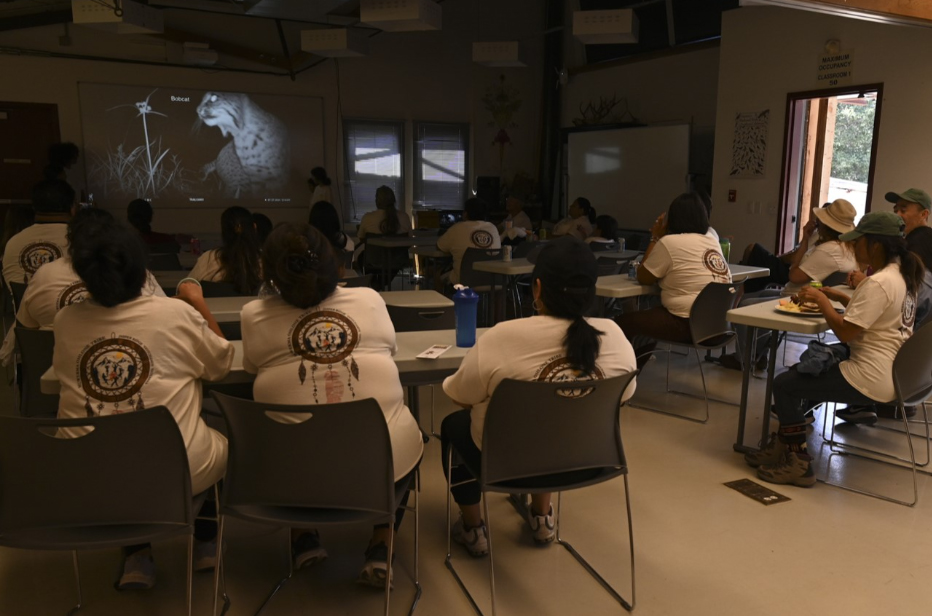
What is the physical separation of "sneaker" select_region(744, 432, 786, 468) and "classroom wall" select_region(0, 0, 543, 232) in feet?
24.9

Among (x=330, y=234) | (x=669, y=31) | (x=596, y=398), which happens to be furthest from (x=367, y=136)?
(x=596, y=398)

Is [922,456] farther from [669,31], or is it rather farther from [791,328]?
[669,31]

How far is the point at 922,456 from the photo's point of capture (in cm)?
339

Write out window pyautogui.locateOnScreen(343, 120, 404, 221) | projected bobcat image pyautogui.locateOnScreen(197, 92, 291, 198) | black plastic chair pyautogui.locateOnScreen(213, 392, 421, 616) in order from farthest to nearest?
window pyautogui.locateOnScreen(343, 120, 404, 221), projected bobcat image pyautogui.locateOnScreen(197, 92, 291, 198), black plastic chair pyautogui.locateOnScreen(213, 392, 421, 616)

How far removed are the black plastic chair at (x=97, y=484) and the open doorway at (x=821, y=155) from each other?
6.42 metres

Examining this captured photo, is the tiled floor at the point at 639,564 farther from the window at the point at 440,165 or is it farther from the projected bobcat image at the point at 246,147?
the window at the point at 440,165

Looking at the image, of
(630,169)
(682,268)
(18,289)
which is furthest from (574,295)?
(630,169)

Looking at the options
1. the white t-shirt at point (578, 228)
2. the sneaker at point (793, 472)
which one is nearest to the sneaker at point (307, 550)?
the sneaker at point (793, 472)

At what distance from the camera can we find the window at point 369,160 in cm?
970

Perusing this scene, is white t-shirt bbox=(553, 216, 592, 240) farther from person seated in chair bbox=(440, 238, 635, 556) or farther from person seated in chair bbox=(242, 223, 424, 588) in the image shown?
person seated in chair bbox=(242, 223, 424, 588)

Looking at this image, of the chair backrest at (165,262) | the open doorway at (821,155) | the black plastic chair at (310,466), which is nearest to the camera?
the black plastic chair at (310,466)

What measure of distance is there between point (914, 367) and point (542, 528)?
5.56 feet

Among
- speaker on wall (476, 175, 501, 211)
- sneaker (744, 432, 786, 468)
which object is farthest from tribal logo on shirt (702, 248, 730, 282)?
speaker on wall (476, 175, 501, 211)

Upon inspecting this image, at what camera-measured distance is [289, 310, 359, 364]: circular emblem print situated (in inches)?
75.4
